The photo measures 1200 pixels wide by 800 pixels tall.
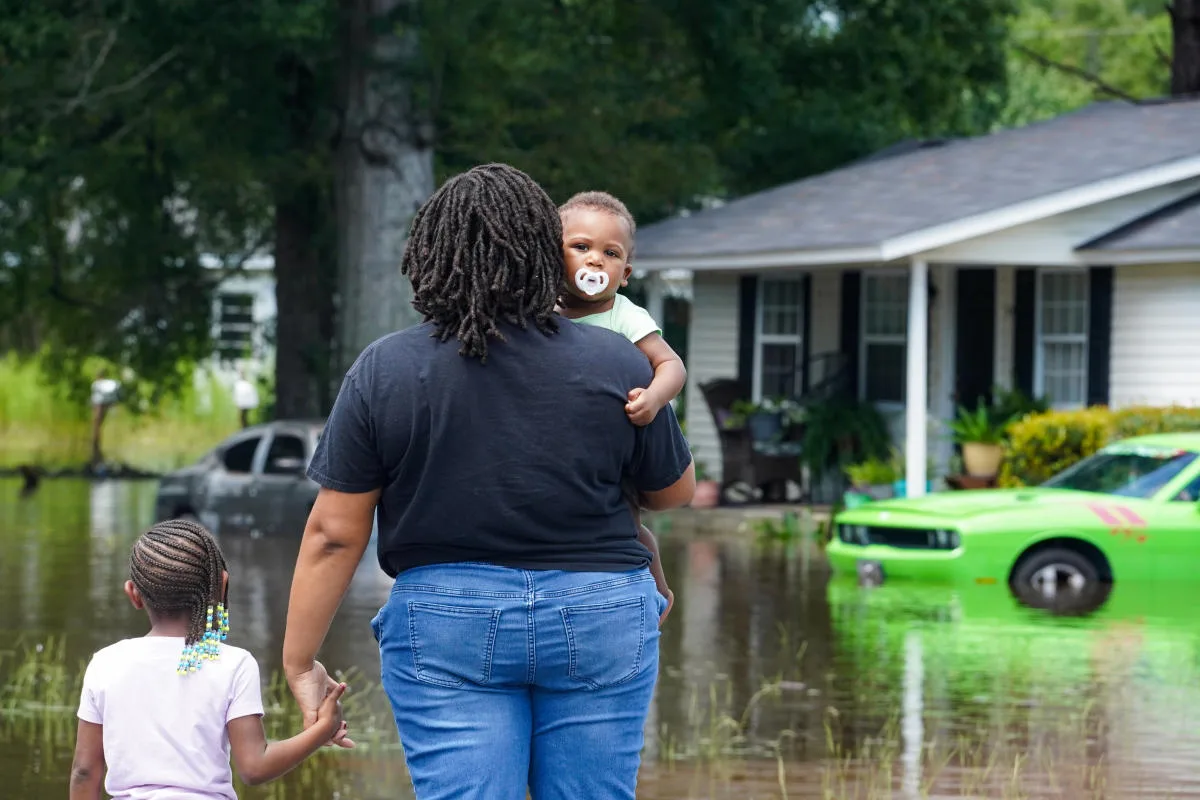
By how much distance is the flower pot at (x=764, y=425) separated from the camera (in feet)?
78.3

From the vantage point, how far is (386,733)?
9.66 metres

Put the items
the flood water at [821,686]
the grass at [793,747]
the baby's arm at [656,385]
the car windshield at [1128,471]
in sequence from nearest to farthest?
the baby's arm at [656,385]
the grass at [793,747]
the flood water at [821,686]
the car windshield at [1128,471]

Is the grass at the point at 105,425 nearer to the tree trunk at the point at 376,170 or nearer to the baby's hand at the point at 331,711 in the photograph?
the tree trunk at the point at 376,170

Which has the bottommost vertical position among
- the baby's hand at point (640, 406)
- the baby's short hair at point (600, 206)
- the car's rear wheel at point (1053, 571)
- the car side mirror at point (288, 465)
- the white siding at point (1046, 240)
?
the car's rear wheel at point (1053, 571)

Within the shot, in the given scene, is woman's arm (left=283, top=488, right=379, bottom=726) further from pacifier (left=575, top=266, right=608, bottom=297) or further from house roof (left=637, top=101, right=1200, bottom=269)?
house roof (left=637, top=101, right=1200, bottom=269)

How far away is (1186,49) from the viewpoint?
1190 inches

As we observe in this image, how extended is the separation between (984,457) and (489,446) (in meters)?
18.1

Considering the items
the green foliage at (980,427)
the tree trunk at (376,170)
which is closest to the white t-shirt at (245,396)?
the tree trunk at (376,170)

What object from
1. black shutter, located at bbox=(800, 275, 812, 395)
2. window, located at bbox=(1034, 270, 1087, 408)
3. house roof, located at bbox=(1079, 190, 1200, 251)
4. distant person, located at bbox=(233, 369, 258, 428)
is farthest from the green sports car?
distant person, located at bbox=(233, 369, 258, 428)

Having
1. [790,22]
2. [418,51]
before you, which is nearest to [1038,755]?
[418,51]

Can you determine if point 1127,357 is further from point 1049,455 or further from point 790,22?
point 790,22

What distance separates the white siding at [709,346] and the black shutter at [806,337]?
113cm

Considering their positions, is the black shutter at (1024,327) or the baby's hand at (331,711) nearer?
the baby's hand at (331,711)

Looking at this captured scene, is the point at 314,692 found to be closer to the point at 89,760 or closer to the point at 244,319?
the point at 89,760
